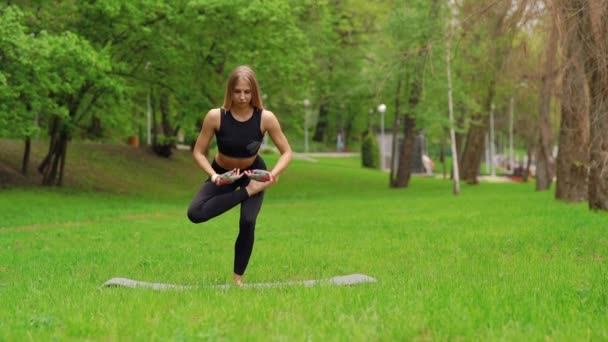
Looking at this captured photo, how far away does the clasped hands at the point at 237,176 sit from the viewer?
25.6 ft

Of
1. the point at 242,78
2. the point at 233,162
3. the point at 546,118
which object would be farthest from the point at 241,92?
the point at 546,118

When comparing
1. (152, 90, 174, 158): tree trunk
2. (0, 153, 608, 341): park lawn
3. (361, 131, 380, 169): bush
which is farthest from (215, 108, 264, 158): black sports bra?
(361, 131, 380, 169): bush

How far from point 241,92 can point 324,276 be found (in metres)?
2.50

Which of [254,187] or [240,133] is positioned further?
[254,187]

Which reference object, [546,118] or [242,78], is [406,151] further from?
[242,78]

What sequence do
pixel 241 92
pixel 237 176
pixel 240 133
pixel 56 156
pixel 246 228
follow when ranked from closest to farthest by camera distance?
1. pixel 237 176
2. pixel 241 92
3. pixel 240 133
4. pixel 246 228
5. pixel 56 156

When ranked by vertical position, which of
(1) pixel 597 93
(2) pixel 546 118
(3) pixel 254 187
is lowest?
(3) pixel 254 187

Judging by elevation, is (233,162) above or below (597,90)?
below

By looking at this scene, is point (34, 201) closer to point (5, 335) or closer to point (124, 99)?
point (124, 99)

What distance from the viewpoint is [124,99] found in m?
32.4

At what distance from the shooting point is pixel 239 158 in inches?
322

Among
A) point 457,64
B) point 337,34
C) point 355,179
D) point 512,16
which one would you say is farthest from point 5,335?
point 355,179

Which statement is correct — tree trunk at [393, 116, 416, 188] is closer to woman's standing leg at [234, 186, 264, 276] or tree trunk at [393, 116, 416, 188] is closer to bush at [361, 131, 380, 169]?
bush at [361, 131, 380, 169]

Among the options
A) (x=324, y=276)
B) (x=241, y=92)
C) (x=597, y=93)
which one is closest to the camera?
(x=241, y=92)
